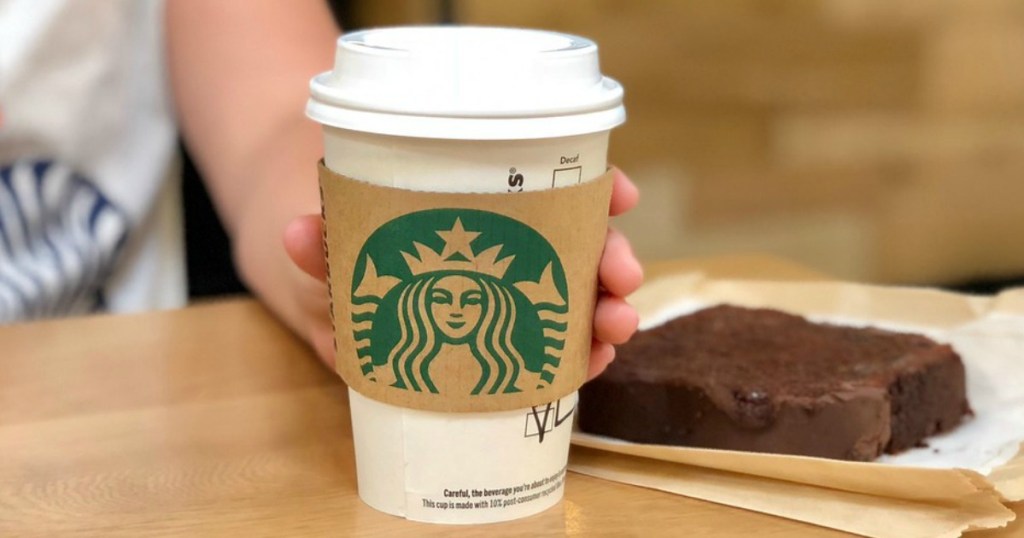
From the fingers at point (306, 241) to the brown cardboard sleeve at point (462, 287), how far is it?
0.07 metres

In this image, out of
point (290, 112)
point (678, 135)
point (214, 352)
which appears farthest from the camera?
point (678, 135)

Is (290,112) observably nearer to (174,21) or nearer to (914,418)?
(174,21)

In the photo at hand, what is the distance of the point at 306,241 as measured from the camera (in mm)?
657

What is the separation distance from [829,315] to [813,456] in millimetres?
293

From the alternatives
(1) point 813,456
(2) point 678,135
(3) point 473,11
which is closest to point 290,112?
(1) point 813,456

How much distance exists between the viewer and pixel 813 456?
0.68m

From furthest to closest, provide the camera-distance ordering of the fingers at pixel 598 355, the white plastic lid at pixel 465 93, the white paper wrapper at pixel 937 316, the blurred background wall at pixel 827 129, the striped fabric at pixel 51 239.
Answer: the blurred background wall at pixel 827 129, the striped fabric at pixel 51 239, the white paper wrapper at pixel 937 316, the fingers at pixel 598 355, the white plastic lid at pixel 465 93

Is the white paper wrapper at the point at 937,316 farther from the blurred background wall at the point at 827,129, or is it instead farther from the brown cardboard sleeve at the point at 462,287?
the blurred background wall at the point at 827,129

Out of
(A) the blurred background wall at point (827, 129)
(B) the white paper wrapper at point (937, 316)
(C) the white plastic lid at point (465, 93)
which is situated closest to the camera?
(C) the white plastic lid at point (465, 93)

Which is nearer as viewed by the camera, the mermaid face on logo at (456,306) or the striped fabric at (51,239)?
the mermaid face on logo at (456,306)

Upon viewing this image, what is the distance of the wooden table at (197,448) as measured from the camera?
595 mm

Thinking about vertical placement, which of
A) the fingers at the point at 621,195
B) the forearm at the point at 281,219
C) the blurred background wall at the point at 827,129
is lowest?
the blurred background wall at the point at 827,129

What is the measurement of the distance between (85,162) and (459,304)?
0.71 metres

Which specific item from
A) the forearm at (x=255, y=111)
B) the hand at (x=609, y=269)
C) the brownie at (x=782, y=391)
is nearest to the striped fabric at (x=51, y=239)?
the forearm at (x=255, y=111)
